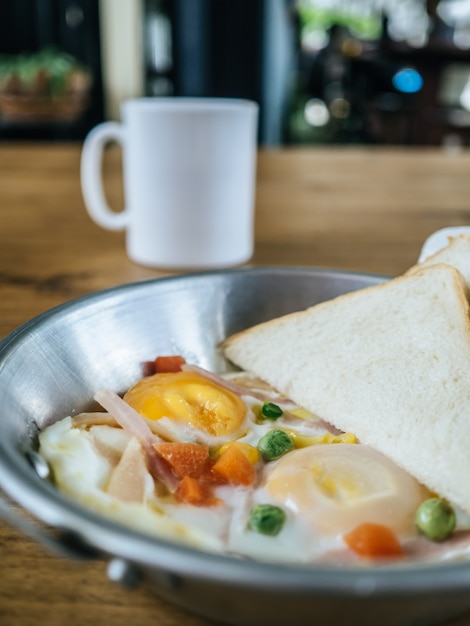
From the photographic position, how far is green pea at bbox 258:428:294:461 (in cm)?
94

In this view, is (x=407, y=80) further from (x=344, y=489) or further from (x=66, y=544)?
(x=66, y=544)

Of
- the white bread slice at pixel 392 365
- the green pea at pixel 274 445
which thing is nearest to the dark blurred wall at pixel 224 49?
the white bread slice at pixel 392 365

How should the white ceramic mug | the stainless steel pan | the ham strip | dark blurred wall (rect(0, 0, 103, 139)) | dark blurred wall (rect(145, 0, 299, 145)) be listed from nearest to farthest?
the stainless steel pan
the ham strip
the white ceramic mug
dark blurred wall (rect(145, 0, 299, 145))
dark blurred wall (rect(0, 0, 103, 139))

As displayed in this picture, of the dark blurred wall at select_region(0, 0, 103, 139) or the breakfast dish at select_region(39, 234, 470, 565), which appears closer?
the breakfast dish at select_region(39, 234, 470, 565)

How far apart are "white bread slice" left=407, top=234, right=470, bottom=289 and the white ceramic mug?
654mm

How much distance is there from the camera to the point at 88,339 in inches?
44.5

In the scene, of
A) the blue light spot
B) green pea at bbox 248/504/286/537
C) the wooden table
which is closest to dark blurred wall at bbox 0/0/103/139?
the blue light spot

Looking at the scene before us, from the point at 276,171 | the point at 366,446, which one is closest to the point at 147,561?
the point at 366,446

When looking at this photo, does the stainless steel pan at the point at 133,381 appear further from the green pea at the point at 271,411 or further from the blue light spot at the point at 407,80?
the blue light spot at the point at 407,80

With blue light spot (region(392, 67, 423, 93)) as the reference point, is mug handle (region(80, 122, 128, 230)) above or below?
below

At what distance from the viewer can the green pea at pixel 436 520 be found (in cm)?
77

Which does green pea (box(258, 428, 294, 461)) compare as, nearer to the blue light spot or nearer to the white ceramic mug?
the white ceramic mug

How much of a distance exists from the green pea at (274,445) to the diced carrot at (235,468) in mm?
39

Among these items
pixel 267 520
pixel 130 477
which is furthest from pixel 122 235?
pixel 267 520
